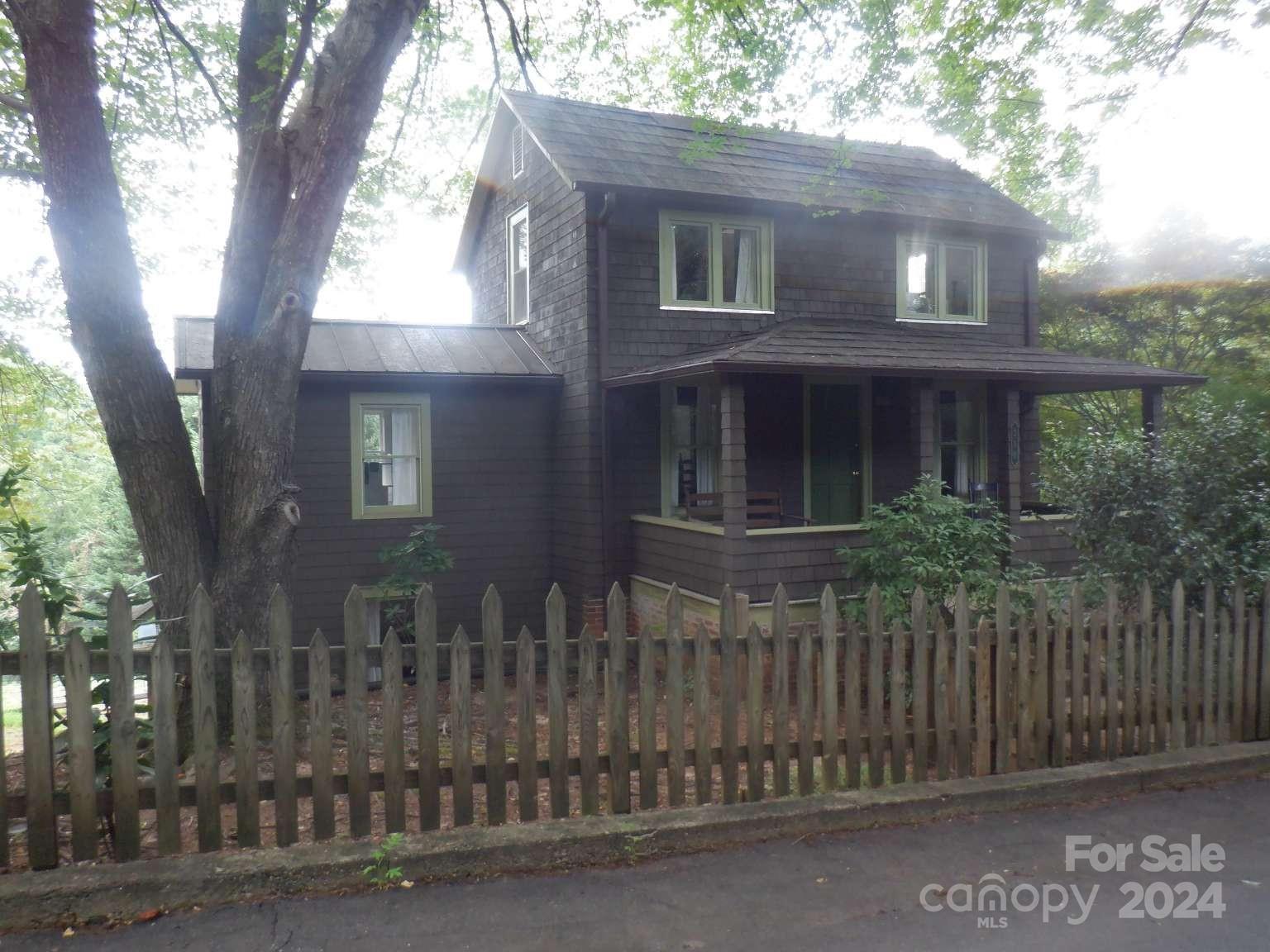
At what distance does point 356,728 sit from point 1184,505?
5859 millimetres

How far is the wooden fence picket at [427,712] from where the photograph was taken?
4.71 meters

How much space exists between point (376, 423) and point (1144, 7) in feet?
36.3

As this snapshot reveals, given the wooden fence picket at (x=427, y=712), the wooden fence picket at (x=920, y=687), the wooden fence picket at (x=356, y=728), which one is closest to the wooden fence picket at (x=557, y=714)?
the wooden fence picket at (x=356, y=728)

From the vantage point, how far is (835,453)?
1380 centimetres

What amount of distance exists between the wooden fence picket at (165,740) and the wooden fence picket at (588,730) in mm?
1722

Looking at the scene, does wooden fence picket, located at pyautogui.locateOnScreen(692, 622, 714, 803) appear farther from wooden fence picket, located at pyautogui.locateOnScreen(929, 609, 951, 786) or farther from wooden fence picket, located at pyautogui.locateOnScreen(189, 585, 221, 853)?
wooden fence picket, located at pyautogui.locateOnScreen(189, 585, 221, 853)

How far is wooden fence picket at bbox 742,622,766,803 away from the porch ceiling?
505 cm

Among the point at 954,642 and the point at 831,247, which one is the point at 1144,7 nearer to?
the point at 831,247

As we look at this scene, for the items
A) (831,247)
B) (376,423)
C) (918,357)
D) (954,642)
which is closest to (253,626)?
(954,642)

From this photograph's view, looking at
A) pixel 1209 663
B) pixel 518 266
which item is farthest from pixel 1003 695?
pixel 518 266

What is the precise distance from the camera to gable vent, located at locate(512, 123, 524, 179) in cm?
1447

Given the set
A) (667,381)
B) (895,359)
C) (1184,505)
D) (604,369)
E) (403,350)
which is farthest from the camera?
(403,350)

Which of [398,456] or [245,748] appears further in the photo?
[398,456]

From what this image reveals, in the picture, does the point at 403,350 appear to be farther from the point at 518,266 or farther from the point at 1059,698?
the point at 1059,698
